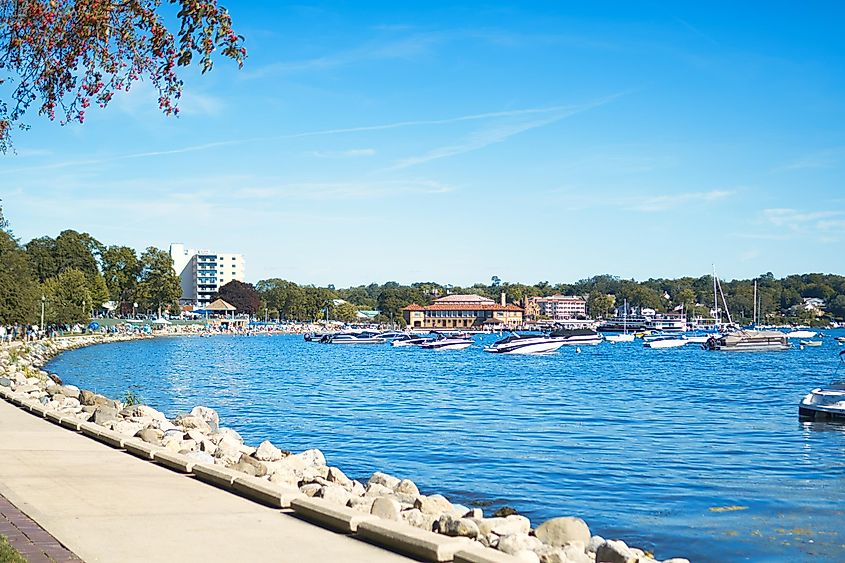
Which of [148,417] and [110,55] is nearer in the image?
[110,55]

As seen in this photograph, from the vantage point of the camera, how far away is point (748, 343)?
337 feet

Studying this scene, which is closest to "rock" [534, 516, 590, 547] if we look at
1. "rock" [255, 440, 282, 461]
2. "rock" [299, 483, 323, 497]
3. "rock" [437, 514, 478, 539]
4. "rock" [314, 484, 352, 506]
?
"rock" [437, 514, 478, 539]

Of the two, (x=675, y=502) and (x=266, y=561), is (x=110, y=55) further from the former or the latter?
(x=675, y=502)

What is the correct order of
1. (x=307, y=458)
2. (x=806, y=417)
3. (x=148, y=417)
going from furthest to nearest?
1. (x=806, y=417)
2. (x=148, y=417)
3. (x=307, y=458)

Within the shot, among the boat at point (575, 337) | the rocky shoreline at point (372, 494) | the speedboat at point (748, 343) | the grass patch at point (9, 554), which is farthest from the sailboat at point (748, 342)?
the grass patch at point (9, 554)

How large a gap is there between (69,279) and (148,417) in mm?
99586

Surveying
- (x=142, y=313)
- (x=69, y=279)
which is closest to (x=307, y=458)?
(x=69, y=279)

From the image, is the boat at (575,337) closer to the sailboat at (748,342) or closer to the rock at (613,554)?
the sailboat at (748,342)

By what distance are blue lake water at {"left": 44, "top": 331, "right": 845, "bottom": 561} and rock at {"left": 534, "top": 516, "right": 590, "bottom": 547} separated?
7.58 feet

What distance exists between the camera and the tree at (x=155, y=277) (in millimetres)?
166250

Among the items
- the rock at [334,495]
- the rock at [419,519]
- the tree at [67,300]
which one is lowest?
the rock at [334,495]

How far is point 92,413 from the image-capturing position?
23391mm

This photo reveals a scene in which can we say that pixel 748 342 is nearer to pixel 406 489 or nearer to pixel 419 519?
pixel 406 489

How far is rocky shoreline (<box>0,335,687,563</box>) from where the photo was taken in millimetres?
11219
